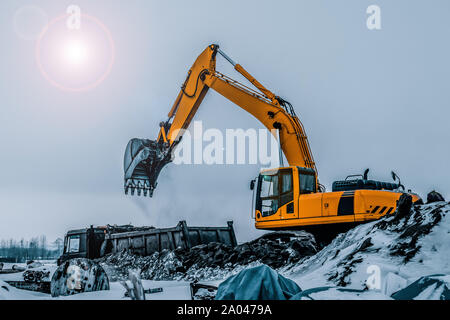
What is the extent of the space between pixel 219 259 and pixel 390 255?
141 inches

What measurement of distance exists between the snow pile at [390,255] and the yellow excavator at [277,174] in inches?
40.8

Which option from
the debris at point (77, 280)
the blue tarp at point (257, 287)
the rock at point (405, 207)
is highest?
the rock at point (405, 207)

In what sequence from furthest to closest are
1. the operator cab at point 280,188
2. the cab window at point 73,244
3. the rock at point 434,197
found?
the cab window at point 73,244
the operator cab at point 280,188
the rock at point 434,197

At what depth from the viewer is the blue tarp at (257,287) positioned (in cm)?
333

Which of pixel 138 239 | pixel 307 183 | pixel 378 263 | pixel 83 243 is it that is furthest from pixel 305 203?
pixel 83 243

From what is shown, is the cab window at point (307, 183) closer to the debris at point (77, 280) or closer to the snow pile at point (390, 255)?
the snow pile at point (390, 255)

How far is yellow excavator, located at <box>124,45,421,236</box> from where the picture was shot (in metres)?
7.86

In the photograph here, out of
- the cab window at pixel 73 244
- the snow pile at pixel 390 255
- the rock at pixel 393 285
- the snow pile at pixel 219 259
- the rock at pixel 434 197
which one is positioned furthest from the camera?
the cab window at pixel 73 244

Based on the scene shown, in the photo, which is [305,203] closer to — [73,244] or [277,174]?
[277,174]

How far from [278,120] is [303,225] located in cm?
288

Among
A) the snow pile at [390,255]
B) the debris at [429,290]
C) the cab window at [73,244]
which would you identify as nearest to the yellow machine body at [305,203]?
the snow pile at [390,255]

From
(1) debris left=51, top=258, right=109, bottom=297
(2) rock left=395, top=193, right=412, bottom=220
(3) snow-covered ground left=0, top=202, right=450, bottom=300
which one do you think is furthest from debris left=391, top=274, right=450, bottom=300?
(2) rock left=395, top=193, right=412, bottom=220

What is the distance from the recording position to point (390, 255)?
539 cm
